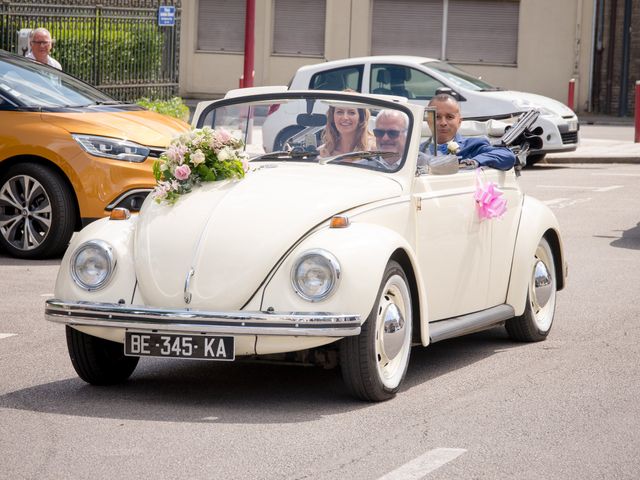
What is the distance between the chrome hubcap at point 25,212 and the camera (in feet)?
39.1

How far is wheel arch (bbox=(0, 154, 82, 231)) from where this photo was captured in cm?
1196

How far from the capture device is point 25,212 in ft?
39.2

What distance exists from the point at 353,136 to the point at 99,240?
5.14 ft

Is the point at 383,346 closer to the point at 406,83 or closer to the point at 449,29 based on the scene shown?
the point at 406,83

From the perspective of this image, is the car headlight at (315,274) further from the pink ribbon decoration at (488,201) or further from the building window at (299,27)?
the building window at (299,27)

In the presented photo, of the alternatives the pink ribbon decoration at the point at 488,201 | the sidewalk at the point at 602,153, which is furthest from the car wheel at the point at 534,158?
the pink ribbon decoration at the point at 488,201

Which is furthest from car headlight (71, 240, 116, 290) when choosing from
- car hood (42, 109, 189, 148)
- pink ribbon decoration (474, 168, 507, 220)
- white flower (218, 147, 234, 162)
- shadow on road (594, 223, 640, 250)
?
shadow on road (594, 223, 640, 250)

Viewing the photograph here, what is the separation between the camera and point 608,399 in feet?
22.5

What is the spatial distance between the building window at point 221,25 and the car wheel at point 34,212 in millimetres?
28048

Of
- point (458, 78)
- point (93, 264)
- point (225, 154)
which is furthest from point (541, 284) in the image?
point (458, 78)

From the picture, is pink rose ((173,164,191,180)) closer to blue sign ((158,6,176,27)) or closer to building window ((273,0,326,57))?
blue sign ((158,6,176,27))

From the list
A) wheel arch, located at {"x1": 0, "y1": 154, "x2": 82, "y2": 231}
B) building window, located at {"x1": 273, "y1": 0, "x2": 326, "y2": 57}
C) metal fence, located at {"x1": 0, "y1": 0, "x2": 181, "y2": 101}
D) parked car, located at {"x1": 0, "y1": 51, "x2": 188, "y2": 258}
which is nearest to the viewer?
parked car, located at {"x1": 0, "y1": 51, "x2": 188, "y2": 258}

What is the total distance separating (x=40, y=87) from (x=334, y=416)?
23.3 feet

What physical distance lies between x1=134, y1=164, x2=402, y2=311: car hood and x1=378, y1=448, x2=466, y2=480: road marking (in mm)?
1235
